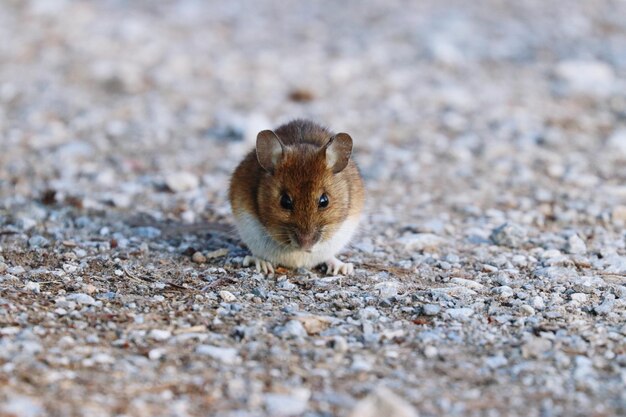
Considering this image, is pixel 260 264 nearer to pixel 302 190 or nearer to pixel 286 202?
pixel 286 202

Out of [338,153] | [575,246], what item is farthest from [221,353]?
[575,246]

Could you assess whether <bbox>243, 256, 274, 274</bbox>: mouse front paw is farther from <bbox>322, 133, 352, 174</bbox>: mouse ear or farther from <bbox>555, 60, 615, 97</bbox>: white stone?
<bbox>555, 60, 615, 97</bbox>: white stone

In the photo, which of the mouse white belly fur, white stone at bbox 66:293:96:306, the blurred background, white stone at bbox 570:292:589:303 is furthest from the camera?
the blurred background

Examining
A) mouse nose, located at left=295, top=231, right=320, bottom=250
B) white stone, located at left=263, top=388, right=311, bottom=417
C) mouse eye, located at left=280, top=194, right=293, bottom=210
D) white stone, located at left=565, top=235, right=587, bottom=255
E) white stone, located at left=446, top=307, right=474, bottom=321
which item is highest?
mouse eye, located at left=280, top=194, right=293, bottom=210

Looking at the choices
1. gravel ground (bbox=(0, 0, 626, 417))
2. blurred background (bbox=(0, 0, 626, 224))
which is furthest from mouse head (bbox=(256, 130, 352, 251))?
blurred background (bbox=(0, 0, 626, 224))

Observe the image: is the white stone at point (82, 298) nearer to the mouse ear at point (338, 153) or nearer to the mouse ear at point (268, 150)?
the mouse ear at point (268, 150)

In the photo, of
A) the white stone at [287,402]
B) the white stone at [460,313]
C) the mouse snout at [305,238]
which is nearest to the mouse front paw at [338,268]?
the mouse snout at [305,238]

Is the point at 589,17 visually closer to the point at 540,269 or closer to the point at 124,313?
the point at 540,269
